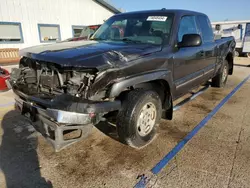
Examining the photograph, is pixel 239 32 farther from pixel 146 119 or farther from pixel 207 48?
pixel 146 119

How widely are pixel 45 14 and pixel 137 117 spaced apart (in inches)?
487

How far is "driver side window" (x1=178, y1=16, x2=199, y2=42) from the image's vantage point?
3.48 metres

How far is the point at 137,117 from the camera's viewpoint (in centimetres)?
262

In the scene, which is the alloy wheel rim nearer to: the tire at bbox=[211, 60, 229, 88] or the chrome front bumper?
the chrome front bumper

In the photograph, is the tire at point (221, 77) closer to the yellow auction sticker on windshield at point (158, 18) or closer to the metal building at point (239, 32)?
the yellow auction sticker on windshield at point (158, 18)

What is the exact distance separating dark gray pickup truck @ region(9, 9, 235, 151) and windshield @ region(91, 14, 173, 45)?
2cm

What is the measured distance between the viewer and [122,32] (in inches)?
145

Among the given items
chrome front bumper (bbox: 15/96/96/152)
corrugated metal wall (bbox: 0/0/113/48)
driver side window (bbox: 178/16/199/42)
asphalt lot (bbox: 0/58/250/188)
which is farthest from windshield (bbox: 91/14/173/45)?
corrugated metal wall (bbox: 0/0/113/48)

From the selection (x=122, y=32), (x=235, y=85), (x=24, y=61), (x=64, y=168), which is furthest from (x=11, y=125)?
(x=235, y=85)

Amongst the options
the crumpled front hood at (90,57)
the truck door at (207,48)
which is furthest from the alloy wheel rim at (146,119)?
the truck door at (207,48)

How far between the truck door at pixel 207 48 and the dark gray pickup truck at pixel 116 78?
0.31 m

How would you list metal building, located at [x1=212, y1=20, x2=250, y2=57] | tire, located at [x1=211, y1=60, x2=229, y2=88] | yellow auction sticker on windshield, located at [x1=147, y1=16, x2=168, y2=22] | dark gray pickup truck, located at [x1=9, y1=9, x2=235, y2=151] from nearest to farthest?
dark gray pickup truck, located at [x1=9, y1=9, x2=235, y2=151] → yellow auction sticker on windshield, located at [x1=147, y1=16, x2=168, y2=22] → tire, located at [x1=211, y1=60, x2=229, y2=88] → metal building, located at [x1=212, y1=20, x2=250, y2=57]

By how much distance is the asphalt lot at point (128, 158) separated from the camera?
7.64 ft

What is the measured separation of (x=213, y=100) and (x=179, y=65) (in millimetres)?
2152
